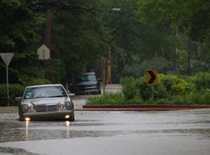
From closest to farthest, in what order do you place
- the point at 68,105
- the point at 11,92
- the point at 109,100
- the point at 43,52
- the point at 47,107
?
1. the point at 47,107
2. the point at 68,105
3. the point at 109,100
4. the point at 11,92
5. the point at 43,52

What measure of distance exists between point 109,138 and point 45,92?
10.6 metres

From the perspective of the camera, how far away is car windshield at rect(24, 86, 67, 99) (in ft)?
102

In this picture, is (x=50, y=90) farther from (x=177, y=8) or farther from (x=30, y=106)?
(x=177, y=8)

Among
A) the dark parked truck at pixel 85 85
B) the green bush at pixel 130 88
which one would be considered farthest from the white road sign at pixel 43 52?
the dark parked truck at pixel 85 85

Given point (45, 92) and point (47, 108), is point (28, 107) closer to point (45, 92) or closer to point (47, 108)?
point (47, 108)

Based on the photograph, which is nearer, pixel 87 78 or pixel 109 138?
pixel 109 138

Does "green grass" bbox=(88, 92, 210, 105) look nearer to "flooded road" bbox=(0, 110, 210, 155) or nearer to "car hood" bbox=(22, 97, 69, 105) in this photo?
"car hood" bbox=(22, 97, 69, 105)

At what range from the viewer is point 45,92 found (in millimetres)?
31203

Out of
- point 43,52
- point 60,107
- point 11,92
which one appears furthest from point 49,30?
point 60,107

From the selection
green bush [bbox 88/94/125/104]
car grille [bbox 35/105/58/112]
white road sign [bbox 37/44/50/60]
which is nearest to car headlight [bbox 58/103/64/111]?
car grille [bbox 35/105/58/112]

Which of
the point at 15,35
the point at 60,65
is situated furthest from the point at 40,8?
the point at 15,35

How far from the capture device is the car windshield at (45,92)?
30.9 metres

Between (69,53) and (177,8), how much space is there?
46.9ft

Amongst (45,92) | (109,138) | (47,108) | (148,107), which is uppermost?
(45,92)
